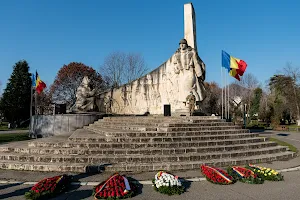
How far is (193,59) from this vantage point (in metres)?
14.8

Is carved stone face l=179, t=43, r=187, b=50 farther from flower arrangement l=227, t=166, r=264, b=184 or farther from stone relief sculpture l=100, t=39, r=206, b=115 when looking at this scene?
flower arrangement l=227, t=166, r=264, b=184

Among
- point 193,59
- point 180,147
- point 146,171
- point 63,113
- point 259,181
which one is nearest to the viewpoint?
point 259,181

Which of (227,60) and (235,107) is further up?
(227,60)

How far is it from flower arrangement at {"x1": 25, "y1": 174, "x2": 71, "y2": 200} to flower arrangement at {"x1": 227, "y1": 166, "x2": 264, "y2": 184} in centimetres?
430

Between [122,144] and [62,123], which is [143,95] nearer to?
[62,123]

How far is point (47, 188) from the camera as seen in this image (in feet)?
14.1

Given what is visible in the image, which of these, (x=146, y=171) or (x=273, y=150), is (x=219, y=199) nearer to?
(x=146, y=171)

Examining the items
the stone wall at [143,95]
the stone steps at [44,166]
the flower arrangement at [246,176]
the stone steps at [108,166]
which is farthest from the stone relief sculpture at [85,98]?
the flower arrangement at [246,176]

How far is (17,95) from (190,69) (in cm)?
3543

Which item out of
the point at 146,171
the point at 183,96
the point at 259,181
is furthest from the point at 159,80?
the point at 259,181

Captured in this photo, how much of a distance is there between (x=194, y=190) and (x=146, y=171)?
6.08 ft

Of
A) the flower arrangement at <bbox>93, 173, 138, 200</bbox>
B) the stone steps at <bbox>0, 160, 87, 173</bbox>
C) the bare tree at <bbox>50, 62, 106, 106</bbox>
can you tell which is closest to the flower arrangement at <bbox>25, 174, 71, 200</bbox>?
the flower arrangement at <bbox>93, 173, 138, 200</bbox>

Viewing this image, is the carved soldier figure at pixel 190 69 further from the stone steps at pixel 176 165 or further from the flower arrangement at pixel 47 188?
the flower arrangement at pixel 47 188

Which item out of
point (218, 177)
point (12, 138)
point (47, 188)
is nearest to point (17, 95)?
point (12, 138)
